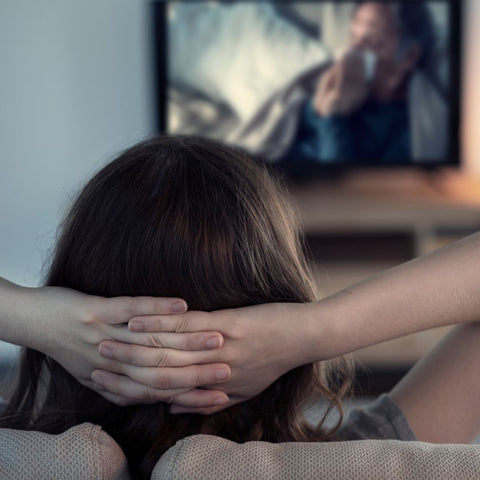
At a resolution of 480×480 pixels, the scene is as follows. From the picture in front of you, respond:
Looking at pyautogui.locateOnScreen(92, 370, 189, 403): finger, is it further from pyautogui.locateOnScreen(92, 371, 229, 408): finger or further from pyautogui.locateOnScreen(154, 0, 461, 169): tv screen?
pyautogui.locateOnScreen(154, 0, 461, 169): tv screen

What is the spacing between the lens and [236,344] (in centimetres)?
80

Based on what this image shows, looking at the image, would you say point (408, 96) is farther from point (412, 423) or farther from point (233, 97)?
point (412, 423)

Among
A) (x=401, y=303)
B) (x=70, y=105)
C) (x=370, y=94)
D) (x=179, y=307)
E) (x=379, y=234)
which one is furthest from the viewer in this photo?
(x=70, y=105)

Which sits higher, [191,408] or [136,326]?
[136,326]

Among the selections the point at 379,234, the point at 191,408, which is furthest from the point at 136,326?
the point at 379,234

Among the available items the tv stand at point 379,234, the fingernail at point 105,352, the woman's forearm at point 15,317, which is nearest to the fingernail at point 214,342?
the fingernail at point 105,352

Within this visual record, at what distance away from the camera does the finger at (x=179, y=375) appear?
0.79 metres

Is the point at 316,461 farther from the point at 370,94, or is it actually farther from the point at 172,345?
the point at 370,94

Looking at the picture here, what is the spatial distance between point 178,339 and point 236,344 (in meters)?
0.06

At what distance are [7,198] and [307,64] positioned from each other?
154cm

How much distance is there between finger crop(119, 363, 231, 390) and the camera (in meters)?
0.79

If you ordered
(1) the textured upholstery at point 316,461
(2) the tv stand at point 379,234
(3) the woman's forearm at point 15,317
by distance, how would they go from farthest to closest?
(2) the tv stand at point 379,234 → (3) the woman's forearm at point 15,317 → (1) the textured upholstery at point 316,461

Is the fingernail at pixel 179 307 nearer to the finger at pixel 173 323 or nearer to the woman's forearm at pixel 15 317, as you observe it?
the finger at pixel 173 323

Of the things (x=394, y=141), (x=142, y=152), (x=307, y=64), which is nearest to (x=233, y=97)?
(x=307, y=64)
